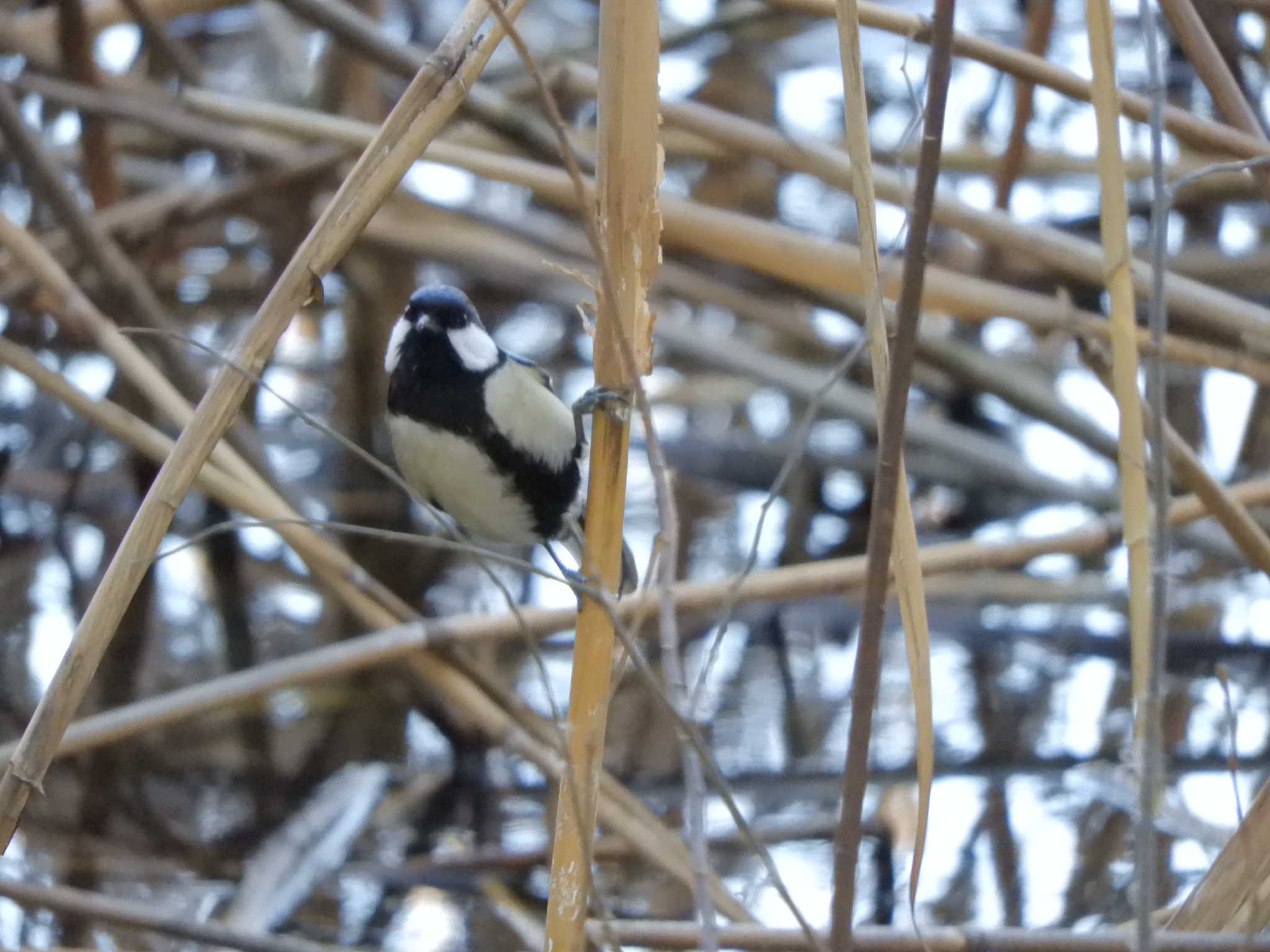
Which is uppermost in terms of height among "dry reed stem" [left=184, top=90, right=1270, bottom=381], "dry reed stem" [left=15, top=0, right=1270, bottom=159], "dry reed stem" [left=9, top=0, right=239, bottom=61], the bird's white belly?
"dry reed stem" [left=9, top=0, right=239, bottom=61]

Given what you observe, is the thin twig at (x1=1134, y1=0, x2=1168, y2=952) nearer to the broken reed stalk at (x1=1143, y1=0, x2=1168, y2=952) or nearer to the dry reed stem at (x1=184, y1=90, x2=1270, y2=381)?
the broken reed stalk at (x1=1143, y1=0, x2=1168, y2=952)

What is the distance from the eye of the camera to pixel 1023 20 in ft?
8.05

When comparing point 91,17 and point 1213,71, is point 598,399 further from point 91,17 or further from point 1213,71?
point 91,17

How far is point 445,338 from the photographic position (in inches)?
43.6

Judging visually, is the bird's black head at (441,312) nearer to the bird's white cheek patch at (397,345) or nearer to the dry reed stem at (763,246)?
the bird's white cheek patch at (397,345)

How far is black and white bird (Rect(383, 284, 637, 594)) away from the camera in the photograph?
3.62ft

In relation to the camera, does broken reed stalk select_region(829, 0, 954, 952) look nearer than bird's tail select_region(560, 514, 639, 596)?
Yes

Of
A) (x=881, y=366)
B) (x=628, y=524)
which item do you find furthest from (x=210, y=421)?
(x=628, y=524)

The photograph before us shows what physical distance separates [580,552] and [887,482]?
27.9 inches

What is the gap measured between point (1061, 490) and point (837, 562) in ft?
2.62

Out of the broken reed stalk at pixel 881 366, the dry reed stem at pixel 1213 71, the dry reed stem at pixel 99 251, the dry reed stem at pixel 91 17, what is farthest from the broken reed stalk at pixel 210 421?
the dry reed stem at pixel 91 17

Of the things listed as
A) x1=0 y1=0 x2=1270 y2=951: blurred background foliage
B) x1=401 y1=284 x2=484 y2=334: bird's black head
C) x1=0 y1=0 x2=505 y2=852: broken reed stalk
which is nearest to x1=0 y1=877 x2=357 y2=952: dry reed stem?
x1=0 y1=0 x2=505 y2=852: broken reed stalk

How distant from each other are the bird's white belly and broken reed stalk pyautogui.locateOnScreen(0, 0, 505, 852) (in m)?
0.37

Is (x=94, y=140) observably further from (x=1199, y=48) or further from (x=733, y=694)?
(x=1199, y=48)
